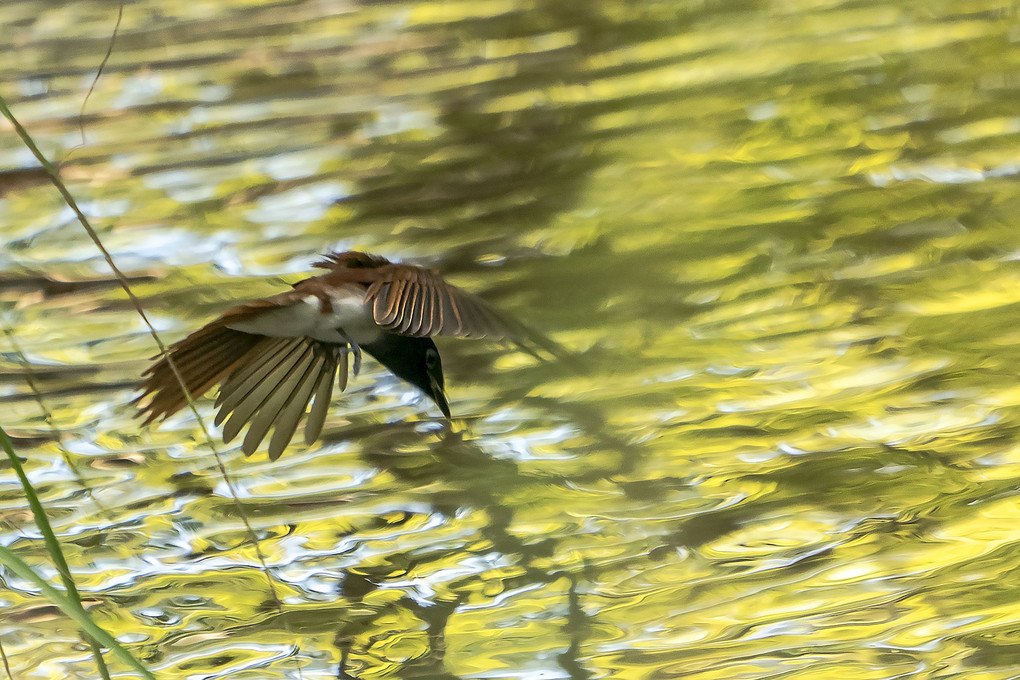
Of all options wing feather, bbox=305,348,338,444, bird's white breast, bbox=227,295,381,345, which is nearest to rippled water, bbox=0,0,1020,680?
wing feather, bbox=305,348,338,444

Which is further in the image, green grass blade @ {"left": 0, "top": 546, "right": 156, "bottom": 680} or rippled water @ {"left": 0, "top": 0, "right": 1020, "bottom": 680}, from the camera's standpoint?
rippled water @ {"left": 0, "top": 0, "right": 1020, "bottom": 680}

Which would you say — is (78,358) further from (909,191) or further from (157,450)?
(909,191)

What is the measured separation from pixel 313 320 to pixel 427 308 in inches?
6.2

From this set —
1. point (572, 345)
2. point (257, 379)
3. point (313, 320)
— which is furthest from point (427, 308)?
point (572, 345)

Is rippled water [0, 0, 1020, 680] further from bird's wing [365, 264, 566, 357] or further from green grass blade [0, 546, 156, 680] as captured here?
bird's wing [365, 264, 566, 357]

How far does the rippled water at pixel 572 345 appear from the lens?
3.23ft

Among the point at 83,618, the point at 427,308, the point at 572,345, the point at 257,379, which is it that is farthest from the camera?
the point at 572,345

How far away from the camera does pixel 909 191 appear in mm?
1593

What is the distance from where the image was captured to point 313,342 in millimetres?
1154

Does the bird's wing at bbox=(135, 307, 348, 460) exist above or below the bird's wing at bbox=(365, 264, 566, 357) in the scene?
below

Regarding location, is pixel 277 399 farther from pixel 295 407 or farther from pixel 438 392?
pixel 438 392

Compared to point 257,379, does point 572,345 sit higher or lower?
lower

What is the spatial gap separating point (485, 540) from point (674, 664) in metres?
0.25

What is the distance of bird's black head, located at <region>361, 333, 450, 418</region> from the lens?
1.16m
